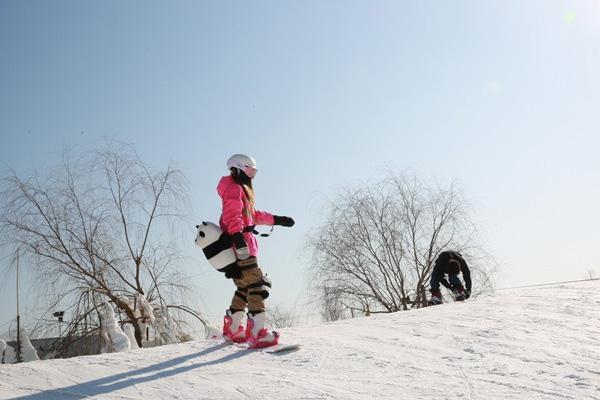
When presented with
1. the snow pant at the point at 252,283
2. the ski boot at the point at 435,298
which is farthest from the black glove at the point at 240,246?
the ski boot at the point at 435,298

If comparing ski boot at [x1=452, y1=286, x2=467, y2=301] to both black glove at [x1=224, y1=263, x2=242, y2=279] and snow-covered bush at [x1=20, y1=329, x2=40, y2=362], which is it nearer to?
black glove at [x1=224, y1=263, x2=242, y2=279]

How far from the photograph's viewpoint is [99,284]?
29.9 ft

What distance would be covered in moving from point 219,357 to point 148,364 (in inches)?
20.5

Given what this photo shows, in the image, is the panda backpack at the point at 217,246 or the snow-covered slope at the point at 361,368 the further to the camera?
the panda backpack at the point at 217,246

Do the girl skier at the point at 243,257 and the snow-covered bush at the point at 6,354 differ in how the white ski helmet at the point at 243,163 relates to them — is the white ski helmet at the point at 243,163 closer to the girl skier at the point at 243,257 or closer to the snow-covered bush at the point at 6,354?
the girl skier at the point at 243,257

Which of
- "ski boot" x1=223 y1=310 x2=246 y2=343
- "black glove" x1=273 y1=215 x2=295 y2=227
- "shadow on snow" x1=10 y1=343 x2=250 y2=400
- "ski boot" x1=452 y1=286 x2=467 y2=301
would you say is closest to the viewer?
"shadow on snow" x1=10 y1=343 x2=250 y2=400

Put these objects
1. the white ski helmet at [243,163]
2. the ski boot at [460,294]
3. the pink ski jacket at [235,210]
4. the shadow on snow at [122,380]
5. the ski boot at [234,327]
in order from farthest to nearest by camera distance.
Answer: the ski boot at [460,294] < the white ski helmet at [243,163] < the ski boot at [234,327] < the pink ski jacket at [235,210] < the shadow on snow at [122,380]

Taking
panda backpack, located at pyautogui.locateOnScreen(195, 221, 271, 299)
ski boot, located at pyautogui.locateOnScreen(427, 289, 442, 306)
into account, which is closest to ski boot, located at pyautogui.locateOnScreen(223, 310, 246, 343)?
panda backpack, located at pyautogui.locateOnScreen(195, 221, 271, 299)

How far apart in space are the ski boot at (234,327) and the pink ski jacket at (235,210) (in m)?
0.58

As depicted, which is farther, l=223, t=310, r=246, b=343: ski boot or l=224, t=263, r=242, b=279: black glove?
l=223, t=310, r=246, b=343: ski boot

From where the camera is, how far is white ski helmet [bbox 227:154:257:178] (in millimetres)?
4578

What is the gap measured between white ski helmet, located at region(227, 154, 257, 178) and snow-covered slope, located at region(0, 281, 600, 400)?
1520mm

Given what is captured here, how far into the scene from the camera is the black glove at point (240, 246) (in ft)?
13.7

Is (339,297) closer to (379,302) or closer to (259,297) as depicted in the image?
(379,302)
